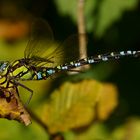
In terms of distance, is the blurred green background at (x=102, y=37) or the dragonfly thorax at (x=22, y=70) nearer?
the dragonfly thorax at (x=22, y=70)

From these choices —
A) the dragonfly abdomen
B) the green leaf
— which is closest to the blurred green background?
the green leaf

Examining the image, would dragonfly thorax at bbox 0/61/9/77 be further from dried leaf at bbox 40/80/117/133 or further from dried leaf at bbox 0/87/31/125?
dried leaf at bbox 40/80/117/133

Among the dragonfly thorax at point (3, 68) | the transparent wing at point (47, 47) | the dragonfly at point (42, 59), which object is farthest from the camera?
the transparent wing at point (47, 47)

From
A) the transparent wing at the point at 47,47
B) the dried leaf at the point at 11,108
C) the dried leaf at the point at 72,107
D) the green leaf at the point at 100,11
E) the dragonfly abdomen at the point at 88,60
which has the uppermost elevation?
the green leaf at the point at 100,11

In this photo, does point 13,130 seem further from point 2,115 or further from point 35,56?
point 2,115

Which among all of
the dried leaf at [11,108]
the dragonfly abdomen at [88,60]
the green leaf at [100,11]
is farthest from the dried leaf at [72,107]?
the green leaf at [100,11]

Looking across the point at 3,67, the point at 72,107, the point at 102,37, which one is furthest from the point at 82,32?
the point at 3,67

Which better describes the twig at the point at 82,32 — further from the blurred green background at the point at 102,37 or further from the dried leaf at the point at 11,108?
the dried leaf at the point at 11,108

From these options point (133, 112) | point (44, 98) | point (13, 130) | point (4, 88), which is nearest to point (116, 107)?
point (133, 112)
